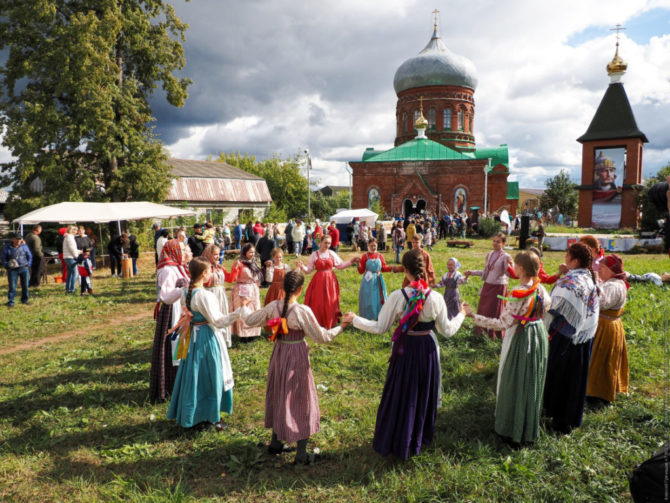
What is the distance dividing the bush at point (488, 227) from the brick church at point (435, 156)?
6.08 m

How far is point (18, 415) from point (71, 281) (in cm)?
845

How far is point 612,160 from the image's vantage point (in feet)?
110

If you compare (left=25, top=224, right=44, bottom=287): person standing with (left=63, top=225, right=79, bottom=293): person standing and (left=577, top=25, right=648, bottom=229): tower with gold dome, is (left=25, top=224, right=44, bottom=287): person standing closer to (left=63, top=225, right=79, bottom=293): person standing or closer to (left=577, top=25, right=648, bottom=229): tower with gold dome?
(left=63, top=225, right=79, bottom=293): person standing

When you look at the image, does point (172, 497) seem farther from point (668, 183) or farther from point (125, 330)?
point (125, 330)

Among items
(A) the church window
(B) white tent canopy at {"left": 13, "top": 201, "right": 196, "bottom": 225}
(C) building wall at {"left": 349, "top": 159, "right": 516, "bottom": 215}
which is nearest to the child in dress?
(B) white tent canopy at {"left": 13, "top": 201, "right": 196, "bottom": 225}

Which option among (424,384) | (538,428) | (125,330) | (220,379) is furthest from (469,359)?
(125,330)

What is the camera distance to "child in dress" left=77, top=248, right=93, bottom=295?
1201 cm

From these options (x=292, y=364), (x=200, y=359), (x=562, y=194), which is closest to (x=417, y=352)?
(x=292, y=364)

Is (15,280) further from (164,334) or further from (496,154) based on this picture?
(496,154)

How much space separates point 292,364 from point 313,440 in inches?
44.3

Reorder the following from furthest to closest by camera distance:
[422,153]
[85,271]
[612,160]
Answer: [422,153] < [612,160] < [85,271]

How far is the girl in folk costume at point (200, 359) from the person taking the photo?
4.27 m

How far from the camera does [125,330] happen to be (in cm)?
865

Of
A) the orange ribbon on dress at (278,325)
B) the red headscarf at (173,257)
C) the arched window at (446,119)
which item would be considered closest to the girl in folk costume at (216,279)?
the red headscarf at (173,257)
